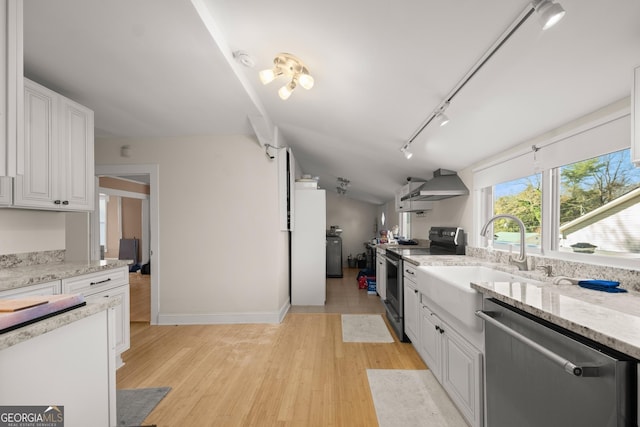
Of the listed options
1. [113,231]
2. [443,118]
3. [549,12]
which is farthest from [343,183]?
[113,231]

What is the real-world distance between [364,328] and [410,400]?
1.41 metres

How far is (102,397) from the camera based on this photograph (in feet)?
3.34

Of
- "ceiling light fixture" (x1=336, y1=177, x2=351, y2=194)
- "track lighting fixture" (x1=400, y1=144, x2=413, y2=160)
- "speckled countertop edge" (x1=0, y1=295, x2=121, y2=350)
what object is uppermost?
"ceiling light fixture" (x1=336, y1=177, x2=351, y2=194)

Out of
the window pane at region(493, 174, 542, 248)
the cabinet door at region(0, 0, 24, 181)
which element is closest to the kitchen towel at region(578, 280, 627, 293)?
the window pane at region(493, 174, 542, 248)

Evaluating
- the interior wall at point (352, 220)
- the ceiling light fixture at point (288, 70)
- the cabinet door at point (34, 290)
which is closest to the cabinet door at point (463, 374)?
the ceiling light fixture at point (288, 70)

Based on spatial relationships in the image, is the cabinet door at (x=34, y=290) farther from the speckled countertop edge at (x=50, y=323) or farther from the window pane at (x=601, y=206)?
the window pane at (x=601, y=206)

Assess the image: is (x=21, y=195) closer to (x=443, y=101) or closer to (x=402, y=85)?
(x=402, y=85)

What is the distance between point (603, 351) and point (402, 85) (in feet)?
5.78

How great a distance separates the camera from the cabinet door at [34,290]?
1564 mm

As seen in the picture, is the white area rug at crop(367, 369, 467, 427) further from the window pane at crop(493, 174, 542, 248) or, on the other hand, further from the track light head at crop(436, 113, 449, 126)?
the track light head at crop(436, 113, 449, 126)

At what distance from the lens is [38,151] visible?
210cm

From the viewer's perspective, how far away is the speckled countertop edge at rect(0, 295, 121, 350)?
0.73m

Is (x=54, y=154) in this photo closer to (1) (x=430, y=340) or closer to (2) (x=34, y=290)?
(2) (x=34, y=290)

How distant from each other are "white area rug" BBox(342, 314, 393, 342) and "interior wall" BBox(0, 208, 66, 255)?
2.87 meters
